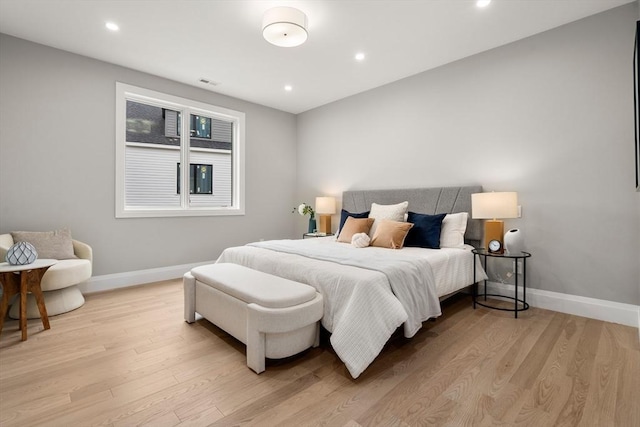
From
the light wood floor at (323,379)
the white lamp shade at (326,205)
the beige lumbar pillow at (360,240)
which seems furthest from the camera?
the white lamp shade at (326,205)

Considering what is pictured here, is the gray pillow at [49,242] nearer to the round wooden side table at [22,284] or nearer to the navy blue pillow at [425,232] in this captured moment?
the round wooden side table at [22,284]

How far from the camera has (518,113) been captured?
315 centimetres

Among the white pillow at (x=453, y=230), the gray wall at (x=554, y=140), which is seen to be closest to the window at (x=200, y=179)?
the gray wall at (x=554, y=140)

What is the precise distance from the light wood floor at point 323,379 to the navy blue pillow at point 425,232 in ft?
2.93

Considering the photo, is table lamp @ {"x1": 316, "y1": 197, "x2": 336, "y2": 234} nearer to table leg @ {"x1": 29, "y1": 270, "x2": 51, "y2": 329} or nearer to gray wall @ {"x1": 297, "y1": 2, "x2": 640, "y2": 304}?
gray wall @ {"x1": 297, "y1": 2, "x2": 640, "y2": 304}

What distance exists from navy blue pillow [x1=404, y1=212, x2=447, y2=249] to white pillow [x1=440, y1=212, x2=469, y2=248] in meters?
0.09

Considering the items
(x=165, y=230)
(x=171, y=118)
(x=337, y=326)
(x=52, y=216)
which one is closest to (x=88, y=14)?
(x=171, y=118)

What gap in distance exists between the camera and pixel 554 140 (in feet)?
9.62

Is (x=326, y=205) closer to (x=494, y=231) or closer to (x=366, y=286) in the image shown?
(x=494, y=231)

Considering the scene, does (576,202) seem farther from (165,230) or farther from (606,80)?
(165,230)

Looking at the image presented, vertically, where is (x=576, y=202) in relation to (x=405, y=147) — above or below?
below

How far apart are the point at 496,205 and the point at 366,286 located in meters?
1.79

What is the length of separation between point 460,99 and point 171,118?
4.00 m

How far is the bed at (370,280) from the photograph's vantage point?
1847 mm
